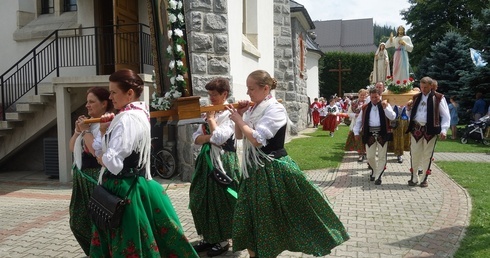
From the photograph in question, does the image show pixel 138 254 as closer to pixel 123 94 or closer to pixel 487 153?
pixel 123 94

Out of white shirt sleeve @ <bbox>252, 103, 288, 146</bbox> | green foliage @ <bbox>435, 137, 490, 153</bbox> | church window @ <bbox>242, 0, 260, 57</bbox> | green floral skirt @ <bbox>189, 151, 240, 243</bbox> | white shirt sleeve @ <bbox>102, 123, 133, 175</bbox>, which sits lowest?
green foliage @ <bbox>435, 137, 490, 153</bbox>

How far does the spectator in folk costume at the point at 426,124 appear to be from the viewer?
27.1 feet

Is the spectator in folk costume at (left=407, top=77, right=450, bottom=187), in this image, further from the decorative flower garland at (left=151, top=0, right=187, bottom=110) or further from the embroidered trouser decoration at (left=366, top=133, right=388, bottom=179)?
the decorative flower garland at (left=151, top=0, right=187, bottom=110)

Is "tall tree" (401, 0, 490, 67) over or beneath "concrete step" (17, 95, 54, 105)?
over

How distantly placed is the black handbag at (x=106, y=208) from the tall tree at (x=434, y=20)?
110 feet

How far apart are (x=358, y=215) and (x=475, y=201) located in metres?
2.08

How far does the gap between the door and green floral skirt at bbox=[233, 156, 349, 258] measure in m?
7.87

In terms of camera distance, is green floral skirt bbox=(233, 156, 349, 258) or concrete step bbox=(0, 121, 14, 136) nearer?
green floral skirt bbox=(233, 156, 349, 258)

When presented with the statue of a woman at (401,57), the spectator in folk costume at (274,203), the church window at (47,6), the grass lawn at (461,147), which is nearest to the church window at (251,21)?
the statue of a woman at (401,57)

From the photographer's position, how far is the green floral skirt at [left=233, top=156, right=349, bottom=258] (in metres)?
4.02

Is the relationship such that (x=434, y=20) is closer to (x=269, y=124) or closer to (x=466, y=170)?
(x=466, y=170)

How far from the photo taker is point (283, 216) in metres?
4.09

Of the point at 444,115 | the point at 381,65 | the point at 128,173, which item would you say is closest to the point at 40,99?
the point at 128,173

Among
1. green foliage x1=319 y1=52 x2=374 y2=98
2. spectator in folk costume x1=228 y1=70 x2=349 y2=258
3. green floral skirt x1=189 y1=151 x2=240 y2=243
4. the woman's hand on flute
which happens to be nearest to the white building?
green floral skirt x1=189 y1=151 x2=240 y2=243
